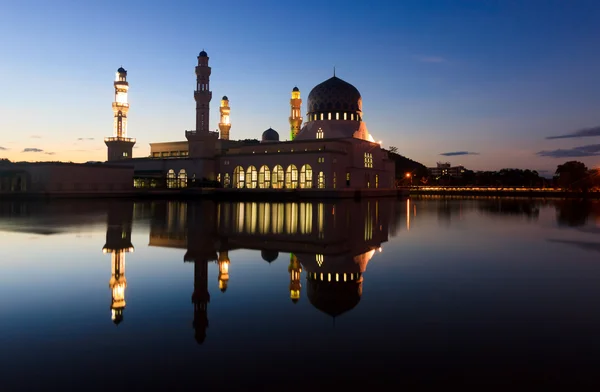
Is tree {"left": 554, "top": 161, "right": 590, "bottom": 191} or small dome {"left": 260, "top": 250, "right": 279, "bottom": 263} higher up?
tree {"left": 554, "top": 161, "right": 590, "bottom": 191}

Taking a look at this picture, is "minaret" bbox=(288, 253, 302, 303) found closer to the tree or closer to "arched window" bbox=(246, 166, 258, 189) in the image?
"arched window" bbox=(246, 166, 258, 189)

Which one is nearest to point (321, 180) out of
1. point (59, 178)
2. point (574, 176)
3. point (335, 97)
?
point (335, 97)

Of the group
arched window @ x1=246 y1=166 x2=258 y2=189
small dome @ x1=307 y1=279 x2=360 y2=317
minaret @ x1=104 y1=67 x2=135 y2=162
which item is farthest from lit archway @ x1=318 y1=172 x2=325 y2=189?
small dome @ x1=307 y1=279 x2=360 y2=317

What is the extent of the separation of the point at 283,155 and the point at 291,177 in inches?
107

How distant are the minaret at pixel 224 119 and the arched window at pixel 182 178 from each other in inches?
425

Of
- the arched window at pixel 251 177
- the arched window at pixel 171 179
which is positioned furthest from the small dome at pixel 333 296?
the arched window at pixel 171 179

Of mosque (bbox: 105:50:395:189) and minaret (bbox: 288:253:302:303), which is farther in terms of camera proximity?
mosque (bbox: 105:50:395:189)

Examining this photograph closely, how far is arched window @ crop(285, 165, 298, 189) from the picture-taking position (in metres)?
55.6

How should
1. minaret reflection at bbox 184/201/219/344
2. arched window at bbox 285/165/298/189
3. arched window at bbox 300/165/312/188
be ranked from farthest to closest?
arched window at bbox 285/165/298/189, arched window at bbox 300/165/312/188, minaret reflection at bbox 184/201/219/344

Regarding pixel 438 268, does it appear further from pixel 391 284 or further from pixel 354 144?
pixel 354 144

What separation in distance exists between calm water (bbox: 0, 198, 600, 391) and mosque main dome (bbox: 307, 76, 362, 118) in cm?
4908

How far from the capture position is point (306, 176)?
180ft

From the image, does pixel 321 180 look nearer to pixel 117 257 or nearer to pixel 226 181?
pixel 226 181

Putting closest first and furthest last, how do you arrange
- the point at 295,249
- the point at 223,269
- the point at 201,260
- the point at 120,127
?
the point at 223,269 → the point at 201,260 → the point at 295,249 → the point at 120,127
